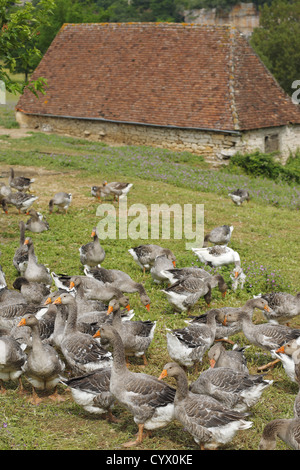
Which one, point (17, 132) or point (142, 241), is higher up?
point (142, 241)

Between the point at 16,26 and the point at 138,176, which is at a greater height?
the point at 16,26

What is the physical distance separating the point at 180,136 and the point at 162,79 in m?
4.49

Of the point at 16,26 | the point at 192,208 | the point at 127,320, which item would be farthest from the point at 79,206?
the point at 127,320

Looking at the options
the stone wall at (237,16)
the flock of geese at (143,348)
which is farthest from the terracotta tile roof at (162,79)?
the stone wall at (237,16)

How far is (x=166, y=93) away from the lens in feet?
109

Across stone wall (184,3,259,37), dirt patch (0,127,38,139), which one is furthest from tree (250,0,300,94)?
stone wall (184,3,259,37)

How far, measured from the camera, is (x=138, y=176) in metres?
24.5

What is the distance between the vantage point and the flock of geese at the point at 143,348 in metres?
7.24

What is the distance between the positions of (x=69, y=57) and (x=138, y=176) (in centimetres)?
1828

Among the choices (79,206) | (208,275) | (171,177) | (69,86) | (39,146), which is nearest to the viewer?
(208,275)

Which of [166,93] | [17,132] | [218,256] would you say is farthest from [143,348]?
[17,132]

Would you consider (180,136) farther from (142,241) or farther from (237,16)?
(237,16)

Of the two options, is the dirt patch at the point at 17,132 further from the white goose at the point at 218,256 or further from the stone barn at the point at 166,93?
the white goose at the point at 218,256

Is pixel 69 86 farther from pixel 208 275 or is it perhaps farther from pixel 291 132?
pixel 208 275
